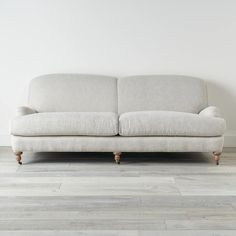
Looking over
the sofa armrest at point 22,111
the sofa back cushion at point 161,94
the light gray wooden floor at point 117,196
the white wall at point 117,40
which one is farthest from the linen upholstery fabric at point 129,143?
the white wall at point 117,40

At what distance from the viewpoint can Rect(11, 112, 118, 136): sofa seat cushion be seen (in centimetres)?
265

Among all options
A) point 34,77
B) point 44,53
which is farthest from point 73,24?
point 34,77

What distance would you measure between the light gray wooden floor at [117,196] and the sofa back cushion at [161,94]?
1.92ft

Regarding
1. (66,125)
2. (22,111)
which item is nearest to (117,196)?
(66,125)

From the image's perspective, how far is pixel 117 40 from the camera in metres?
3.45

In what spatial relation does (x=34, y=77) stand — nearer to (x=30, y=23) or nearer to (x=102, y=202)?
(x=30, y=23)

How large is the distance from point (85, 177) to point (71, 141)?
1.43 feet

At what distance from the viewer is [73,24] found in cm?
343

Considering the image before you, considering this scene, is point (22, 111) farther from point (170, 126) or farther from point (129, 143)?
point (170, 126)

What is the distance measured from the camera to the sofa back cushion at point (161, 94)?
3242mm

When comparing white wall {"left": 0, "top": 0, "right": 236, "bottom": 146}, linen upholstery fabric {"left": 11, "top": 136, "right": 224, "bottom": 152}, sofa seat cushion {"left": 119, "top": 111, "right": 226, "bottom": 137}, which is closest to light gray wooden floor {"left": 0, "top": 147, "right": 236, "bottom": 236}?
linen upholstery fabric {"left": 11, "top": 136, "right": 224, "bottom": 152}

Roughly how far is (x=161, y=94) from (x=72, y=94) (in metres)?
0.96

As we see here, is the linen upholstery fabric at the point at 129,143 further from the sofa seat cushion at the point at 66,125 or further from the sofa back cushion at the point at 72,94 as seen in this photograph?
the sofa back cushion at the point at 72,94

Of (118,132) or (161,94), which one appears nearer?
(118,132)
